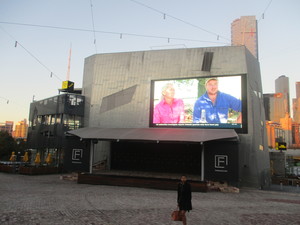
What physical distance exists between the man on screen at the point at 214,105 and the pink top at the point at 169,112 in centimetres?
133

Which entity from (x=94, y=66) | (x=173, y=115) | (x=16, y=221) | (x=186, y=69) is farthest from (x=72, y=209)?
(x=94, y=66)

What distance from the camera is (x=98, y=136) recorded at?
2211 cm

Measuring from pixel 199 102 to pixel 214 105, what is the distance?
1294mm

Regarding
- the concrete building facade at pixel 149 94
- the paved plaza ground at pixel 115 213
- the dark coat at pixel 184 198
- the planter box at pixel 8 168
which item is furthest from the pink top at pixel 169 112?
the dark coat at pixel 184 198

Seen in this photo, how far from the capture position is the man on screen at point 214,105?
2238cm

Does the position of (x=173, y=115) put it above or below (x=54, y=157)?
above

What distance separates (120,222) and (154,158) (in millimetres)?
16853

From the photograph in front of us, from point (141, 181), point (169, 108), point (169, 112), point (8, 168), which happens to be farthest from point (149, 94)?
point (8, 168)

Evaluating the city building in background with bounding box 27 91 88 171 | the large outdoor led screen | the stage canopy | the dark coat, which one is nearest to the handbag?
the dark coat

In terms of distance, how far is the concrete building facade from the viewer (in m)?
22.5

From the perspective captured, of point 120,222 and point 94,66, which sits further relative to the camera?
point 94,66

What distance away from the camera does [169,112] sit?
2445 centimetres

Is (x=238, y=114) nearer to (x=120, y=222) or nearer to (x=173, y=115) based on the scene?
(x=173, y=115)

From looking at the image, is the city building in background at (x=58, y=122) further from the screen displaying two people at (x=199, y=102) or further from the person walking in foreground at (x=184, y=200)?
the person walking in foreground at (x=184, y=200)
